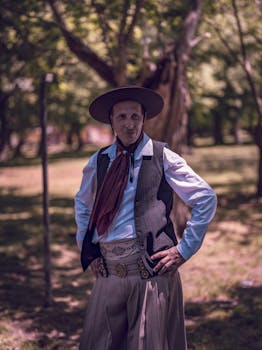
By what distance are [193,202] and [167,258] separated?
0.35 metres

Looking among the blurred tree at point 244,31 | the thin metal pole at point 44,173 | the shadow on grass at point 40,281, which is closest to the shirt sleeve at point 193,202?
the shadow on grass at point 40,281

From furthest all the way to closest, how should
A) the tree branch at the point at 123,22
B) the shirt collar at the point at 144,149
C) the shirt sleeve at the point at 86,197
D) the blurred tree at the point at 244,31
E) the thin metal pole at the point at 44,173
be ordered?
1. the blurred tree at the point at 244,31
2. the tree branch at the point at 123,22
3. the thin metal pole at the point at 44,173
4. the shirt sleeve at the point at 86,197
5. the shirt collar at the point at 144,149

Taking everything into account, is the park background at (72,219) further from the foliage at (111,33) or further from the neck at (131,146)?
the neck at (131,146)

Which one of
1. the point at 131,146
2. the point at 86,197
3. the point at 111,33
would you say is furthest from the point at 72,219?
the point at 131,146

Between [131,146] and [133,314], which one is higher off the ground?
[131,146]

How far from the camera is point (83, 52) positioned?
30.4 ft

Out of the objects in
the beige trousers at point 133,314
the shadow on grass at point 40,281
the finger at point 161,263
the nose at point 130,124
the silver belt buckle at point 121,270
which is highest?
the nose at point 130,124

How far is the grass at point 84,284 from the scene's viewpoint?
552 cm

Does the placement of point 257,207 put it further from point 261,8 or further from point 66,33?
point 66,33

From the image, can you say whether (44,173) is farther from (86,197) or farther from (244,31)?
(244,31)

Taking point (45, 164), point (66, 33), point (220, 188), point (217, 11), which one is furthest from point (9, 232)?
point (220, 188)

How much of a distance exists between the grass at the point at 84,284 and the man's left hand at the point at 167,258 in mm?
2177

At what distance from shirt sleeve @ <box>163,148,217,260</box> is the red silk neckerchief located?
0.82ft

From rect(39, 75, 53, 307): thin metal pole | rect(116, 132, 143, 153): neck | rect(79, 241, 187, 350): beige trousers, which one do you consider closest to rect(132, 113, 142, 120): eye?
rect(116, 132, 143, 153): neck
